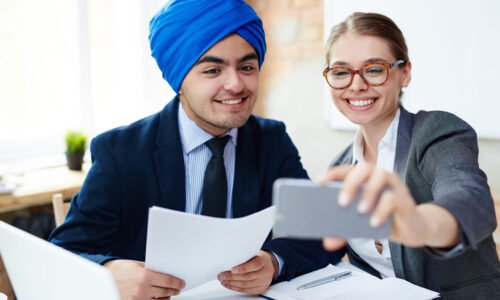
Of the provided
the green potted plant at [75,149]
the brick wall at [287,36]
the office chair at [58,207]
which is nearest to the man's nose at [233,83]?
the office chair at [58,207]

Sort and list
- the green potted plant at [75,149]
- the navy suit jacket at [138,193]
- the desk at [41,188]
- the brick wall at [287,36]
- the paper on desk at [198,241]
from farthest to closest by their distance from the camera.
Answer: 1. the brick wall at [287,36]
2. the green potted plant at [75,149]
3. the desk at [41,188]
4. the navy suit jacket at [138,193]
5. the paper on desk at [198,241]

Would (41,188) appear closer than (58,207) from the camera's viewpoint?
No

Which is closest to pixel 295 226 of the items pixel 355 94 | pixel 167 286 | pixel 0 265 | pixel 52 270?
pixel 52 270

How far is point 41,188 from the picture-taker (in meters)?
2.68

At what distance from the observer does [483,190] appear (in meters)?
1.11

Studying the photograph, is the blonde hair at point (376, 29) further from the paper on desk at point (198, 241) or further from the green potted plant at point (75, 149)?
the green potted plant at point (75, 149)

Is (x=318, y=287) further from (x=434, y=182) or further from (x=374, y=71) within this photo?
(x=374, y=71)

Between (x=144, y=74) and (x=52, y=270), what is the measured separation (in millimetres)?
2653

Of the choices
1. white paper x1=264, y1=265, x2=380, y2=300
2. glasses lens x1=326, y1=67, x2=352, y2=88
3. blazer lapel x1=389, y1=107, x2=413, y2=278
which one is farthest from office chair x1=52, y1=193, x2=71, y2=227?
blazer lapel x1=389, y1=107, x2=413, y2=278

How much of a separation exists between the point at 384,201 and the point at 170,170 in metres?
0.97

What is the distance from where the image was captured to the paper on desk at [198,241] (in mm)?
1154

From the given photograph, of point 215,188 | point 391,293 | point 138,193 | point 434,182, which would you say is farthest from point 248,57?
point 391,293

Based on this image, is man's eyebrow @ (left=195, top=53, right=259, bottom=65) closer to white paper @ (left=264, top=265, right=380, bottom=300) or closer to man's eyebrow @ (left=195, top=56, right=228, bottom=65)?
man's eyebrow @ (left=195, top=56, right=228, bottom=65)

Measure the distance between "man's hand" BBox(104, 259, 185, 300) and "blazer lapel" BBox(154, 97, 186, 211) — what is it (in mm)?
330
